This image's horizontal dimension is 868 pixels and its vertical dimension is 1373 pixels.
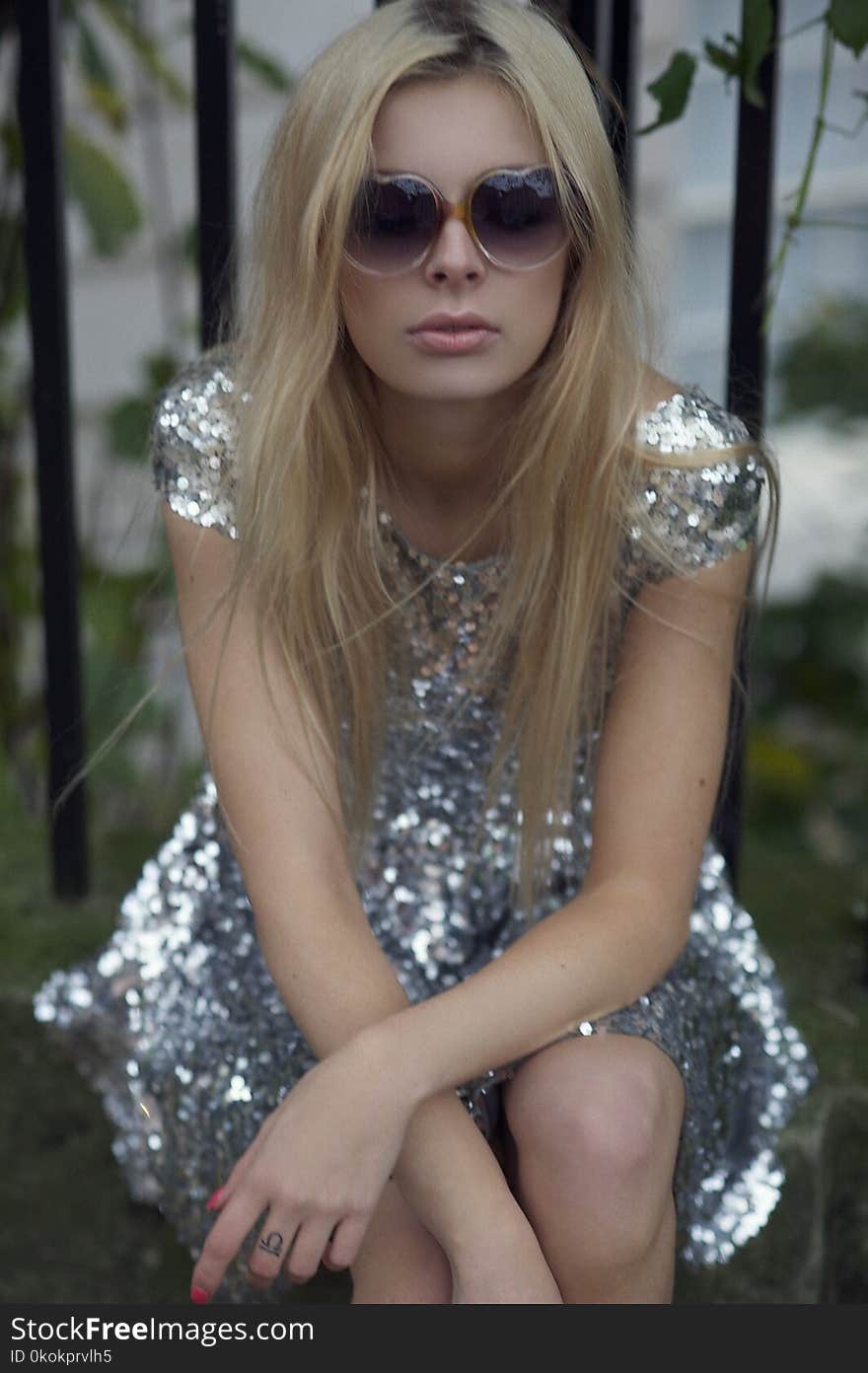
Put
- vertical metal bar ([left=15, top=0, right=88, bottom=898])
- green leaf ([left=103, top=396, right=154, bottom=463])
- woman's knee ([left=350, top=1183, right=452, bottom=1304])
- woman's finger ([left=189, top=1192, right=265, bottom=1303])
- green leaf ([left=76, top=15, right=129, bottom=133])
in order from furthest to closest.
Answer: green leaf ([left=103, top=396, right=154, bottom=463]) < green leaf ([left=76, top=15, right=129, bottom=133]) < vertical metal bar ([left=15, top=0, right=88, bottom=898]) < woman's knee ([left=350, top=1183, right=452, bottom=1304]) < woman's finger ([left=189, top=1192, right=265, bottom=1303])

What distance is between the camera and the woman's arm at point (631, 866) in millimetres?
1136

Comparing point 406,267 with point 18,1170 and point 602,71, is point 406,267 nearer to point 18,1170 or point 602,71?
point 602,71

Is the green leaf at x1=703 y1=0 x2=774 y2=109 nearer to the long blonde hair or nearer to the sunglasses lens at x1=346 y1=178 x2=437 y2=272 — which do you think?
the long blonde hair

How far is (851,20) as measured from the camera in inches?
50.4

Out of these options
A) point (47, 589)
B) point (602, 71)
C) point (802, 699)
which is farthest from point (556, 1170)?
point (802, 699)

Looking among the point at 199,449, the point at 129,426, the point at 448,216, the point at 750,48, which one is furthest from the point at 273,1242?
the point at 129,426

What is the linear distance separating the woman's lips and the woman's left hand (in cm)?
52

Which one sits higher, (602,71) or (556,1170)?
(602,71)

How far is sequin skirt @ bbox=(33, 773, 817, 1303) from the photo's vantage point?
134cm

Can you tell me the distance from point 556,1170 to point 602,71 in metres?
1.00

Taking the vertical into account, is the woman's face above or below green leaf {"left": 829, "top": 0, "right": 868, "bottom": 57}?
below

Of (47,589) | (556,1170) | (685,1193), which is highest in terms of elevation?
(47,589)

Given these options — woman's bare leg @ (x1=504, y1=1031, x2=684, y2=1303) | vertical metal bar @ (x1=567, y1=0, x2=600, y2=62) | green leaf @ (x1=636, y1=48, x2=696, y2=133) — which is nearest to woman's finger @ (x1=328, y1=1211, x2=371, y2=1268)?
woman's bare leg @ (x1=504, y1=1031, x2=684, y2=1303)

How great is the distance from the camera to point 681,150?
11.7 ft
